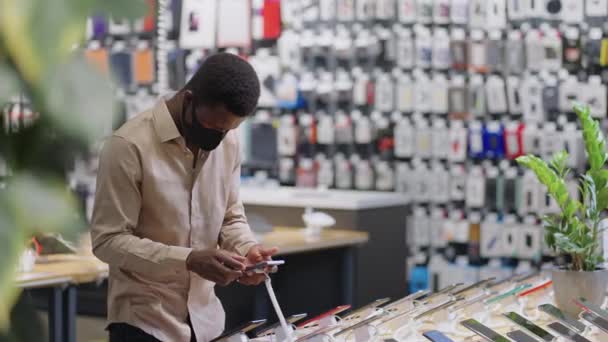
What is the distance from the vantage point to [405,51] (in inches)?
Answer: 307

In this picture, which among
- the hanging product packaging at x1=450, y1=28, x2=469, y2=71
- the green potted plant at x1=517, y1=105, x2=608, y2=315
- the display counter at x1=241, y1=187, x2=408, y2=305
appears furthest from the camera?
the hanging product packaging at x1=450, y1=28, x2=469, y2=71

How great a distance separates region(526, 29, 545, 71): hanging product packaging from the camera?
741 cm

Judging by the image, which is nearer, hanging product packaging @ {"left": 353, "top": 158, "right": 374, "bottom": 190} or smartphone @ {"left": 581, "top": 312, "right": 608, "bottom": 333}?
smartphone @ {"left": 581, "top": 312, "right": 608, "bottom": 333}

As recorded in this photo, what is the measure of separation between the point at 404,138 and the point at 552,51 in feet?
4.47

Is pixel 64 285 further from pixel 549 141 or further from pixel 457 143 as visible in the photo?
pixel 549 141

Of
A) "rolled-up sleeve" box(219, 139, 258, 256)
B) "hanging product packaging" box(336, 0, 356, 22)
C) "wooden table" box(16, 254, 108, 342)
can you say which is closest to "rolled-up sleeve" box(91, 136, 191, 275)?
"rolled-up sleeve" box(219, 139, 258, 256)

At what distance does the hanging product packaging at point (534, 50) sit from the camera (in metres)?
7.41

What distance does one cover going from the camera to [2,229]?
0.38m

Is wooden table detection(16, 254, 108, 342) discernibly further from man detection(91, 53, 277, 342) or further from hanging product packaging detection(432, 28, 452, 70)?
hanging product packaging detection(432, 28, 452, 70)

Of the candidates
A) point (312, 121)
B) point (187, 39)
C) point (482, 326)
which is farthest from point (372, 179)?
point (482, 326)

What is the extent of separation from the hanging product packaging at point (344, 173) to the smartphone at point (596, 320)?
5.34 metres

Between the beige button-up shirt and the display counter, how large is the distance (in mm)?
3613

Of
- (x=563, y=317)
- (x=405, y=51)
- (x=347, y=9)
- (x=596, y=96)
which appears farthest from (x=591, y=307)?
(x=347, y=9)

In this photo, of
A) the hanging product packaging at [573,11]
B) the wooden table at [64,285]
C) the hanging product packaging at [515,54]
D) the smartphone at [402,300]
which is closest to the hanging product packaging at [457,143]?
the hanging product packaging at [515,54]
